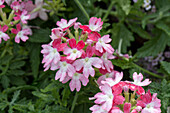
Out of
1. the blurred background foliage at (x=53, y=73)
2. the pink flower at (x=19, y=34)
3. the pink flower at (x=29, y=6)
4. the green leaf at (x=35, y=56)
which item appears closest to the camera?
the blurred background foliage at (x=53, y=73)

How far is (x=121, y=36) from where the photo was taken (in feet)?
6.49

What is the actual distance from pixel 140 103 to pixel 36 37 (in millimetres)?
941

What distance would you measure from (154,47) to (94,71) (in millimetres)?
1000

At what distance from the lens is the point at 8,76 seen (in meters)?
1.71

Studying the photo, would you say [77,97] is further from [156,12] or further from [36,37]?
[156,12]

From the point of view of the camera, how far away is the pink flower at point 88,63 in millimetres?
1097

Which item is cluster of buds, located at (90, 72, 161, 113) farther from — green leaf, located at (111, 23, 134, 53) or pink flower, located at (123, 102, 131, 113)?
green leaf, located at (111, 23, 134, 53)

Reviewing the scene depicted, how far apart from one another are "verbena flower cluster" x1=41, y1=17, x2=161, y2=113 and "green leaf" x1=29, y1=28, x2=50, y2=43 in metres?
0.47

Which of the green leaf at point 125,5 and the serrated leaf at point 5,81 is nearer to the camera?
the serrated leaf at point 5,81

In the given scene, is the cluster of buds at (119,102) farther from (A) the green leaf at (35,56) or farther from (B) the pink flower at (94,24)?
(A) the green leaf at (35,56)

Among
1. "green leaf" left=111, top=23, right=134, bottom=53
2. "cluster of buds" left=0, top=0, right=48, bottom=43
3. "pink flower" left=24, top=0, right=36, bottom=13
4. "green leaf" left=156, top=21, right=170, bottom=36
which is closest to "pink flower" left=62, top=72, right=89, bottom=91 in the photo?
"cluster of buds" left=0, top=0, right=48, bottom=43

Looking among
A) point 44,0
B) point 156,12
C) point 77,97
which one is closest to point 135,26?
point 156,12

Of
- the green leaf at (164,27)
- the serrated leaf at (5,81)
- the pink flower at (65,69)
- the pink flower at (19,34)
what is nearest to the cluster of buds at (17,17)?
the pink flower at (19,34)

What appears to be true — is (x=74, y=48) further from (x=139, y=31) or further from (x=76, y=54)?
(x=139, y=31)
